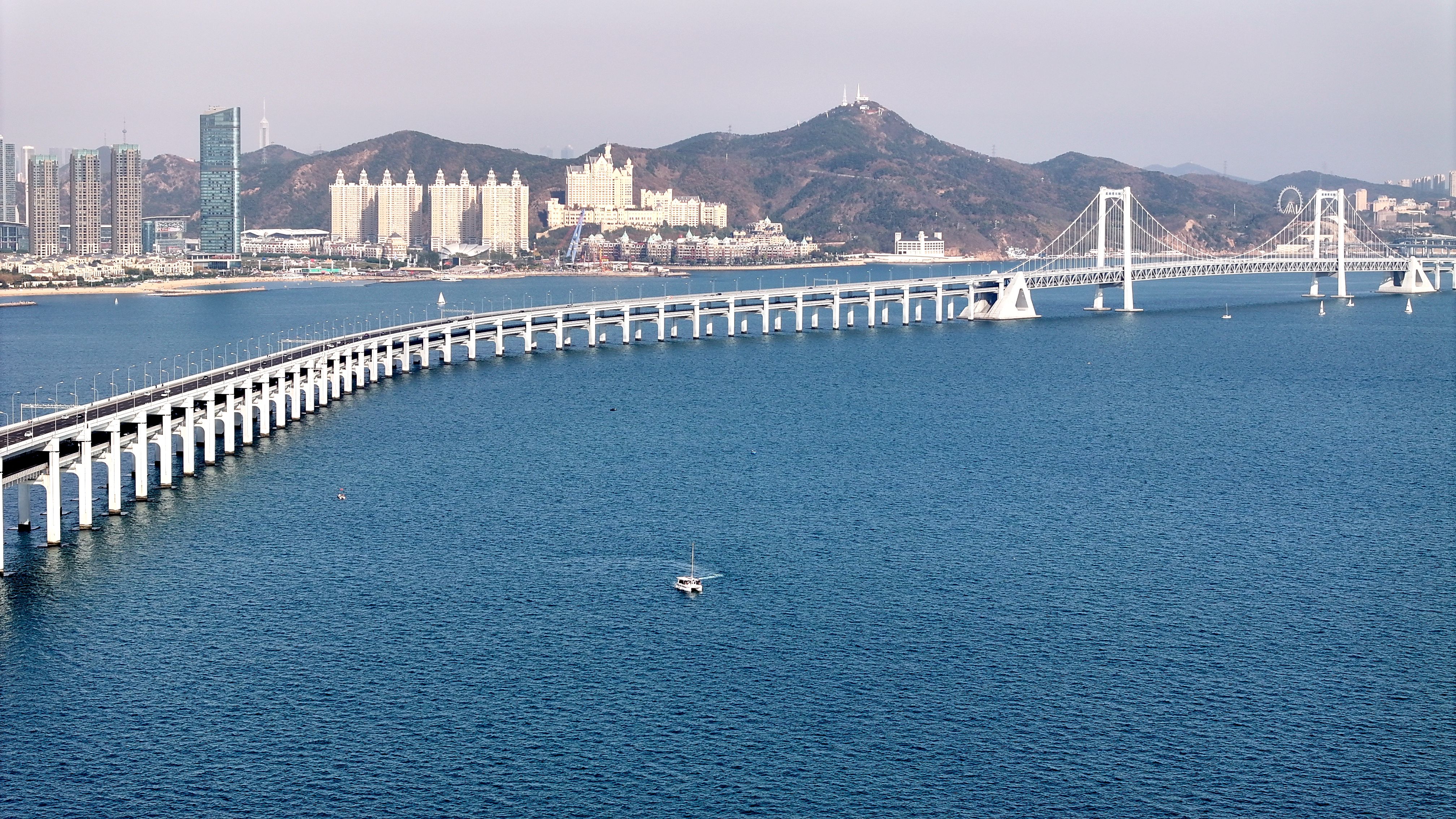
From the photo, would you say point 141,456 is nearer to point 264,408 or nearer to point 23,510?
point 23,510

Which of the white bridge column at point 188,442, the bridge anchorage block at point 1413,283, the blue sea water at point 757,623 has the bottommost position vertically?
the blue sea water at point 757,623

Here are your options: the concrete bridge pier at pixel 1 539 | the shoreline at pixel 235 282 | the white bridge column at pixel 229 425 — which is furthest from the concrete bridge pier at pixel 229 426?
the shoreline at pixel 235 282

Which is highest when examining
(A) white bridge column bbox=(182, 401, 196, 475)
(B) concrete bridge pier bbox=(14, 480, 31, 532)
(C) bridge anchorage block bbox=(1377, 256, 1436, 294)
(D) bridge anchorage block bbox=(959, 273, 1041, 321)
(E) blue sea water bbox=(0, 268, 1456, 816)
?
(C) bridge anchorage block bbox=(1377, 256, 1436, 294)

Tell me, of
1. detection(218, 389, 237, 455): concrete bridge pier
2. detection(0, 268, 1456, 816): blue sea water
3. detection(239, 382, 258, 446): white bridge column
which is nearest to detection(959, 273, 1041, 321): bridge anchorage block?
detection(0, 268, 1456, 816): blue sea water

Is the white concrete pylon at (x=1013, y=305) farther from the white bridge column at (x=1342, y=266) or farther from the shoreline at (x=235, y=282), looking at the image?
the shoreline at (x=235, y=282)

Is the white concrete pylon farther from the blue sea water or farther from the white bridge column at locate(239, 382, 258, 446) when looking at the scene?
the white bridge column at locate(239, 382, 258, 446)

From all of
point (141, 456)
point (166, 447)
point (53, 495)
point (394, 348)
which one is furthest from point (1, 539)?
point (394, 348)
